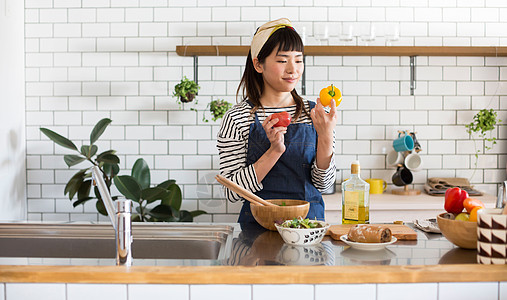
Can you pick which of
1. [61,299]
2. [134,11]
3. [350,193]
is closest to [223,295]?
[61,299]

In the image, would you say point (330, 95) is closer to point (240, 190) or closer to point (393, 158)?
point (240, 190)

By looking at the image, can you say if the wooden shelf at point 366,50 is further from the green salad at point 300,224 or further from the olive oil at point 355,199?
the green salad at point 300,224

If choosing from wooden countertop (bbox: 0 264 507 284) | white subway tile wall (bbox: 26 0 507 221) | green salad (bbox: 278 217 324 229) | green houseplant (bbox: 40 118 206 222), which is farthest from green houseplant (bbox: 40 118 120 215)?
wooden countertop (bbox: 0 264 507 284)

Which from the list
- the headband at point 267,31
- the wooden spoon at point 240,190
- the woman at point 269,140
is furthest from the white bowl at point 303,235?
the headband at point 267,31

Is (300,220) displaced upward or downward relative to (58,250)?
upward

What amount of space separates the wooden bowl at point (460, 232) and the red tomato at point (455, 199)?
0.28ft

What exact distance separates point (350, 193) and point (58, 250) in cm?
115

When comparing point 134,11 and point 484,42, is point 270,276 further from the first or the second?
→ point 484,42

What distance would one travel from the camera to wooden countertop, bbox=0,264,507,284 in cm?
141

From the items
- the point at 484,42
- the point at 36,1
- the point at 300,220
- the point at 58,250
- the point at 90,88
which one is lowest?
the point at 58,250

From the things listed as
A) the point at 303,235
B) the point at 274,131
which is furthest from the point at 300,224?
the point at 274,131

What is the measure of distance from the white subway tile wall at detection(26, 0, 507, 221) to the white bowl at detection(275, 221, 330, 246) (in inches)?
96.5

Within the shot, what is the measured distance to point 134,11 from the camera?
412 centimetres

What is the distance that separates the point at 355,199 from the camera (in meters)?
2.06
